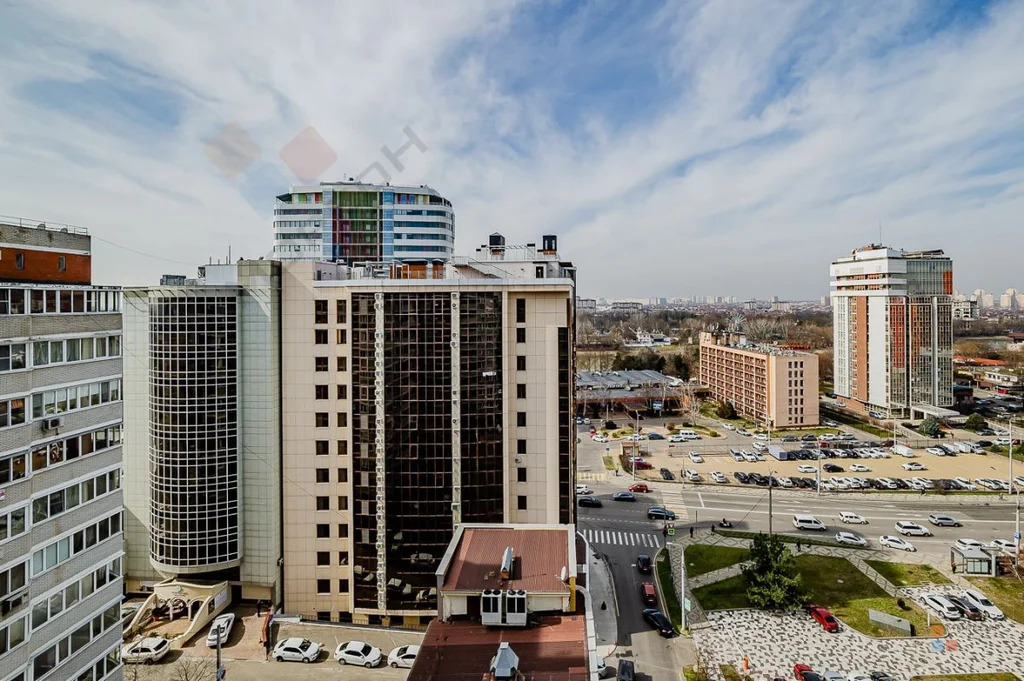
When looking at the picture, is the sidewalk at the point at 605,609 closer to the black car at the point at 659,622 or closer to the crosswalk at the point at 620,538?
the black car at the point at 659,622

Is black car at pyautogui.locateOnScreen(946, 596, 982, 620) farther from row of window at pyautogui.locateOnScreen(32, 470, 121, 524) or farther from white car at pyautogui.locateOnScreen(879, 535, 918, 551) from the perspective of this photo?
row of window at pyautogui.locateOnScreen(32, 470, 121, 524)

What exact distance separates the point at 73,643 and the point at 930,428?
76816 mm

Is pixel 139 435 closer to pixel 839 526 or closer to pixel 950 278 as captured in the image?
pixel 839 526

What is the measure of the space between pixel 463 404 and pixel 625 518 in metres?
22.5

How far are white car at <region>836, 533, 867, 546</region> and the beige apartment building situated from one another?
33.5 metres

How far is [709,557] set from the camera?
36625 mm

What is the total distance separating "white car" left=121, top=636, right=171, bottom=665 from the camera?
82.5 feet

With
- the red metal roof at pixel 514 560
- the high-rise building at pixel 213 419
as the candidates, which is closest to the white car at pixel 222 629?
the high-rise building at pixel 213 419

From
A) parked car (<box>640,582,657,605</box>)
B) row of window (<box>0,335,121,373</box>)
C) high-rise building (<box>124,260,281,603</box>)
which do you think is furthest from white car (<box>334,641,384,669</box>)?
row of window (<box>0,335,121,373</box>)

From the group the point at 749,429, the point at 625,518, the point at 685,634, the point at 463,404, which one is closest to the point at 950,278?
the point at 749,429

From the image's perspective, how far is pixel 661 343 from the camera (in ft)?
527

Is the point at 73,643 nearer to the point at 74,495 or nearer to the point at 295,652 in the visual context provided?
the point at 74,495

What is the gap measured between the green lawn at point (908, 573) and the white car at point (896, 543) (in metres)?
2.60

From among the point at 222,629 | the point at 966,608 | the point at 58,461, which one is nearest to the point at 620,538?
the point at 966,608
